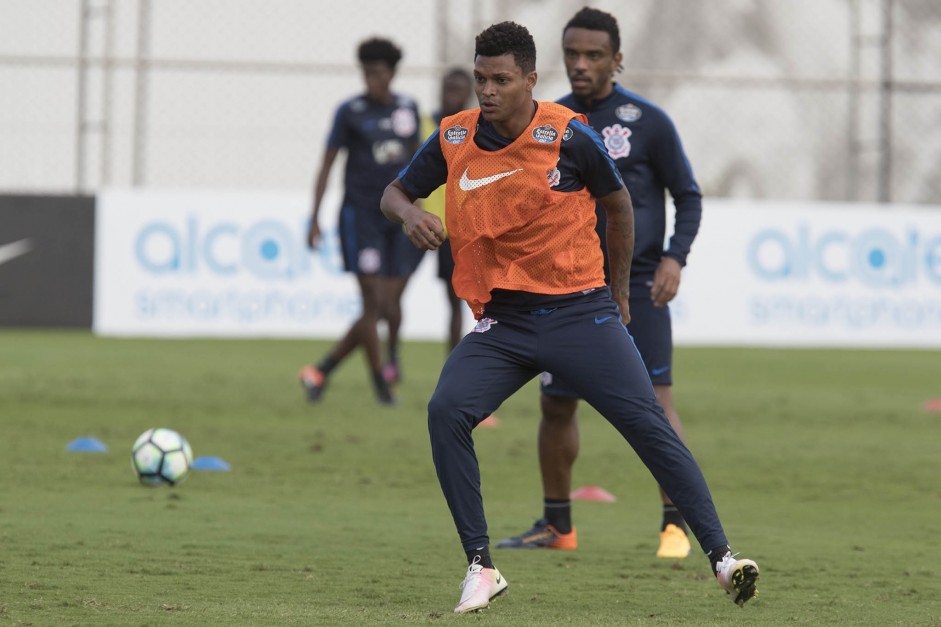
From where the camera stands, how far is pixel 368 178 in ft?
38.3

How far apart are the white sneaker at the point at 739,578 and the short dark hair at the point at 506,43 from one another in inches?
64.1

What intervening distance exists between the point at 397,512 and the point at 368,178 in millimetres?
4881

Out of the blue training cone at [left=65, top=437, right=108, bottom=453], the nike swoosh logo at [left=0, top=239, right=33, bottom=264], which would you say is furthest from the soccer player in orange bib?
the nike swoosh logo at [left=0, top=239, right=33, bottom=264]

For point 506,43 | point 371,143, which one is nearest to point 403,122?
point 371,143

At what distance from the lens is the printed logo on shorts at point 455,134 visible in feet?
17.1

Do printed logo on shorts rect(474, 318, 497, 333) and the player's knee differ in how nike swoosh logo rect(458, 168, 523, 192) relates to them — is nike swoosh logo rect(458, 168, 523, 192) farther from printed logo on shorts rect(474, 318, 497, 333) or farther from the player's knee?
the player's knee

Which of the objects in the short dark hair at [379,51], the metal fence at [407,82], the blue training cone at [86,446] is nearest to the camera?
the blue training cone at [86,446]

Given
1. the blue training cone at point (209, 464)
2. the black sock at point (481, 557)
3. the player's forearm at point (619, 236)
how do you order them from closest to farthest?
the black sock at point (481, 557)
the player's forearm at point (619, 236)
the blue training cone at point (209, 464)

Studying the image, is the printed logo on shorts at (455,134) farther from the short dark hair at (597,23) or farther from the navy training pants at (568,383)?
the short dark hair at (597,23)

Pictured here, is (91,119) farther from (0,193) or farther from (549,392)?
(549,392)

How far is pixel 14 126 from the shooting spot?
18344 millimetres

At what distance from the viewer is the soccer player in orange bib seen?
5.09m

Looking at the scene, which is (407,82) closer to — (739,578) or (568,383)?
(568,383)

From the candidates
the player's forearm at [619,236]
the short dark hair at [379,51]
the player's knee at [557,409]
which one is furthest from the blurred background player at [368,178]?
the player's forearm at [619,236]
